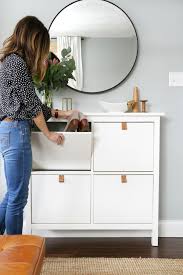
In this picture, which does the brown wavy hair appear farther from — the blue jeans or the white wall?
the white wall

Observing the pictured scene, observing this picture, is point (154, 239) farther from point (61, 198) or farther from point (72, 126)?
point (72, 126)

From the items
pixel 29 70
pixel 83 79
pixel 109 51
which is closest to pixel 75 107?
pixel 83 79

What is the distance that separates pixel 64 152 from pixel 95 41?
3.08 feet

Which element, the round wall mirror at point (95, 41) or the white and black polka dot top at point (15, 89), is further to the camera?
the round wall mirror at point (95, 41)

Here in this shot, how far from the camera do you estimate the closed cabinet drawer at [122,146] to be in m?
2.98

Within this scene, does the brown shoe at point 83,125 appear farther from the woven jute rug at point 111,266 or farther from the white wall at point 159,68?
the woven jute rug at point 111,266

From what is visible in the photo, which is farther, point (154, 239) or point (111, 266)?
point (154, 239)

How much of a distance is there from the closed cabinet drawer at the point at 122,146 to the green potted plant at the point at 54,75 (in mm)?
416

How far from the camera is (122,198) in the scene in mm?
A: 3027

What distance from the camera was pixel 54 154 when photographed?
9.35 feet

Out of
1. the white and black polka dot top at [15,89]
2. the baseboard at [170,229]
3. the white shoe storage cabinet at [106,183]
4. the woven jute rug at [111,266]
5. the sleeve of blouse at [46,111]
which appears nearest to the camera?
the white and black polka dot top at [15,89]

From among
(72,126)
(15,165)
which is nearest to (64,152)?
(72,126)

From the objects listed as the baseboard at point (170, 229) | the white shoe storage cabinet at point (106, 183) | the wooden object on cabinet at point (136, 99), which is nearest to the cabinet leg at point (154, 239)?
the white shoe storage cabinet at point (106, 183)

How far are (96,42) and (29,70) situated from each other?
996 mm
